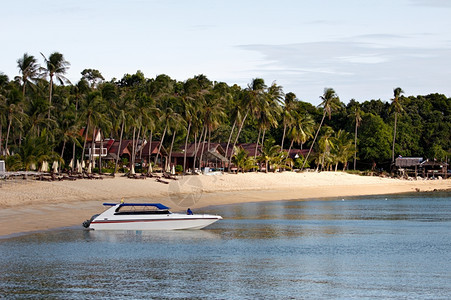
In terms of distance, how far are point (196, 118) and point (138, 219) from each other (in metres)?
47.9

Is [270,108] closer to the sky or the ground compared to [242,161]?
closer to the sky

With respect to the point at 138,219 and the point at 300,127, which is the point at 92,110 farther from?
the point at 300,127

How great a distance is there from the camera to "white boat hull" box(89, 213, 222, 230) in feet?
116

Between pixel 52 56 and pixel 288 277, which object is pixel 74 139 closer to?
pixel 52 56

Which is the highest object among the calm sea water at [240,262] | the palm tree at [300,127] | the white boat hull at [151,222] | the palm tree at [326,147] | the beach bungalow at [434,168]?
the palm tree at [300,127]

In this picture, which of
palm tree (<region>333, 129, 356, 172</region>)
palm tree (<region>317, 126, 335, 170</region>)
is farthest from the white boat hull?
palm tree (<region>333, 129, 356, 172</region>)

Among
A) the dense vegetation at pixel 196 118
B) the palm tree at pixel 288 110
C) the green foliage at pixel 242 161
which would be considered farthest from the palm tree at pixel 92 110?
the palm tree at pixel 288 110

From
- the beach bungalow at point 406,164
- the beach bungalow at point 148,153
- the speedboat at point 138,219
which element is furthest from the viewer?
the beach bungalow at point 406,164

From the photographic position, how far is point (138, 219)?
35.7m

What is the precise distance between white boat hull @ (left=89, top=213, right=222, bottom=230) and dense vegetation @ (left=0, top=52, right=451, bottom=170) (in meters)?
24.7

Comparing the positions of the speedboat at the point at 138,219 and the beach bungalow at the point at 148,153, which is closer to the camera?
the speedboat at the point at 138,219

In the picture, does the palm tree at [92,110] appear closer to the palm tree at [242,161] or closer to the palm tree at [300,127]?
the palm tree at [242,161]

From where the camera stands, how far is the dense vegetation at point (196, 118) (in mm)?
70750

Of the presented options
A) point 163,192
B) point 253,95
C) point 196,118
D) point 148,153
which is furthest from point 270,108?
point 163,192
